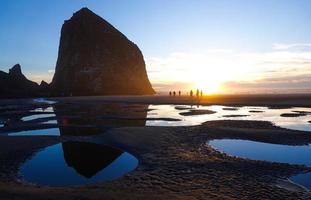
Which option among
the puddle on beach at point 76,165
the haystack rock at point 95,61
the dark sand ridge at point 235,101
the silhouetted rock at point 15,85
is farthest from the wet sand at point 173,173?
the haystack rock at point 95,61

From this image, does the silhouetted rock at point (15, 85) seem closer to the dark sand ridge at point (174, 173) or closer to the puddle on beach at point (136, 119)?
the puddle on beach at point (136, 119)

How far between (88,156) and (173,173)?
6434 mm

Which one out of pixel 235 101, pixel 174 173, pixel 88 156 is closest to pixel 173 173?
pixel 174 173

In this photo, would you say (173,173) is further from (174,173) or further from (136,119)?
(136,119)

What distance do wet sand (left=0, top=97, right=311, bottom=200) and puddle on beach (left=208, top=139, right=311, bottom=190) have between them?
1.06 metres

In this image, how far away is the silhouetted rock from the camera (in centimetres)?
9869

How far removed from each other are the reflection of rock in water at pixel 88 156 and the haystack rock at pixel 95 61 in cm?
10234

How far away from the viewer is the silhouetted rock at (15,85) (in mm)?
Result: 98688

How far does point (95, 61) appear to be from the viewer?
13338cm

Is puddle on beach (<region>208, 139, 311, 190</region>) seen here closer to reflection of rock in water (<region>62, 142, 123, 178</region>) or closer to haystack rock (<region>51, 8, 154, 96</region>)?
reflection of rock in water (<region>62, 142, 123, 178</region>)

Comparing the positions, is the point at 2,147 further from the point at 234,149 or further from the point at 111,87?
the point at 111,87

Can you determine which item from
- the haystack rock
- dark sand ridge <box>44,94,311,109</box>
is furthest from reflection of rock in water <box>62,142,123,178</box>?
the haystack rock

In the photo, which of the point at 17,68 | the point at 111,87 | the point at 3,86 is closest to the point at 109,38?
the point at 111,87

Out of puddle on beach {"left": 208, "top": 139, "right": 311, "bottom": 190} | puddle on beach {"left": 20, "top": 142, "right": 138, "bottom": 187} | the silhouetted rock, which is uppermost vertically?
the silhouetted rock
